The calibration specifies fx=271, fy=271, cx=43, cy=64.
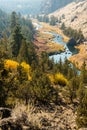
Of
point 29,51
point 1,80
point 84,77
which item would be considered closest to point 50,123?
point 1,80

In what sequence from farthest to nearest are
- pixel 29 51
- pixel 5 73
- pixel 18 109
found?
1. pixel 29 51
2. pixel 5 73
3. pixel 18 109

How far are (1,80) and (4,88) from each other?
945 mm

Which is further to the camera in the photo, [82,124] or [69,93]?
[69,93]

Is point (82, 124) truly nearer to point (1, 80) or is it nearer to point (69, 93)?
point (1, 80)

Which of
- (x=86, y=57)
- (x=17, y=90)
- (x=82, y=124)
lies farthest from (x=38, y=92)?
(x=86, y=57)

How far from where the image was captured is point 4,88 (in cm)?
2528

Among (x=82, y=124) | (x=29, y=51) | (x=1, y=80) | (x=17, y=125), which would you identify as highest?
(x=29, y=51)

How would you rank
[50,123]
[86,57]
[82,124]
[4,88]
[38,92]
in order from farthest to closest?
[86,57] < [38,92] < [4,88] < [82,124] < [50,123]

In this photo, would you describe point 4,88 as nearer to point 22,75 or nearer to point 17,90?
point 17,90

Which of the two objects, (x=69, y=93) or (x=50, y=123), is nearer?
(x=50, y=123)

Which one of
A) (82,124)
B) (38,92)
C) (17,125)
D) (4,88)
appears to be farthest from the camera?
(38,92)

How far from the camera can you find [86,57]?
511 ft

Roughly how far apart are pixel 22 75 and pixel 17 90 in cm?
994

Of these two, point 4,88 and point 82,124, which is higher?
point 4,88
